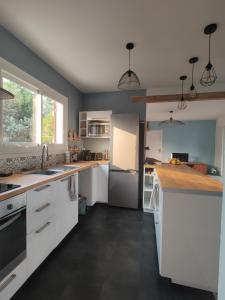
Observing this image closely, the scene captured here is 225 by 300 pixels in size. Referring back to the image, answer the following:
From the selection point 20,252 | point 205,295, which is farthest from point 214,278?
point 20,252

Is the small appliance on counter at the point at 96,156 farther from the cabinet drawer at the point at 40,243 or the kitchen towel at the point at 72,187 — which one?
the cabinet drawer at the point at 40,243

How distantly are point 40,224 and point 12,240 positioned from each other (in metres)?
0.36

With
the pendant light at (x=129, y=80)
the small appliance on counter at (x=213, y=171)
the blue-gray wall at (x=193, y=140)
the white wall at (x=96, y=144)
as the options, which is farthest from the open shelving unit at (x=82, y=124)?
the small appliance on counter at (x=213, y=171)

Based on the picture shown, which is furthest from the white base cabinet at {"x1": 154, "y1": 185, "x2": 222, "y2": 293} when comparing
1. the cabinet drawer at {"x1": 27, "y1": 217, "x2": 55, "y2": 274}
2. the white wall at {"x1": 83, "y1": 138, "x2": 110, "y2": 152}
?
the white wall at {"x1": 83, "y1": 138, "x2": 110, "y2": 152}

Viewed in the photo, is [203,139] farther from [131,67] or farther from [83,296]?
[83,296]

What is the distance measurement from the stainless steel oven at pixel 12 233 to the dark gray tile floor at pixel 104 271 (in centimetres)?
39

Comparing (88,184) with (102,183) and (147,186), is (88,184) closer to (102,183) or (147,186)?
(102,183)

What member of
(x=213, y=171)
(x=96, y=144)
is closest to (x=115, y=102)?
(x=96, y=144)

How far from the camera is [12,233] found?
4.00 ft

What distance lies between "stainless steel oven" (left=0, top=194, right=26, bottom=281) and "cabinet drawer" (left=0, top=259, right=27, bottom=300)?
0.13 feet

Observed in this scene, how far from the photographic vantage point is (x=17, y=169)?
2043 millimetres

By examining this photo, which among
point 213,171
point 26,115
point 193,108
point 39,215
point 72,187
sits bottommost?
point 213,171

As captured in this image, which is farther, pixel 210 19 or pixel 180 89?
pixel 180 89

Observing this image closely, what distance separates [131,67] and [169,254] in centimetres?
247
